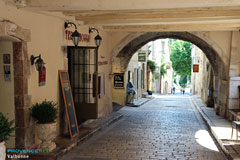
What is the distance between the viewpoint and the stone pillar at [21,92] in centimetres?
527

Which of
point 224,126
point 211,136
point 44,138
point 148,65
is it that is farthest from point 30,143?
point 148,65

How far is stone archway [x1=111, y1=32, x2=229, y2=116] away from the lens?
10.3 m

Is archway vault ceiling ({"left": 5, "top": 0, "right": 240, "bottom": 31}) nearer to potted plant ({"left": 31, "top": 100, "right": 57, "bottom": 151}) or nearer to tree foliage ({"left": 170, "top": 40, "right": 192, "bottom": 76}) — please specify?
potted plant ({"left": 31, "top": 100, "right": 57, "bottom": 151})

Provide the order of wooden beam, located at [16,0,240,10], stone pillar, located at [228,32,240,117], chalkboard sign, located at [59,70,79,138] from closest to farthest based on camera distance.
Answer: wooden beam, located at [16,0,240,10] → chalkboard sign, located at [59,70,79,138] → stone pillar, located at [228,32,240,117]

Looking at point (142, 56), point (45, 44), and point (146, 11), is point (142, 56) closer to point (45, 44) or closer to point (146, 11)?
point (146, 11)

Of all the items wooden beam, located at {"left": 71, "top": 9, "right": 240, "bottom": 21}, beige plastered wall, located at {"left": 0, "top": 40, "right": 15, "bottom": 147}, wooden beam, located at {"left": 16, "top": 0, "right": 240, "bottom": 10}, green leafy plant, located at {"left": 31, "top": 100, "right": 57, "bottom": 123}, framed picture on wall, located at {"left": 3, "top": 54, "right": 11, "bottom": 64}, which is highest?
wooden beam, located at {"left": 71, "top": 9, "right": 240, "bottom": 21}

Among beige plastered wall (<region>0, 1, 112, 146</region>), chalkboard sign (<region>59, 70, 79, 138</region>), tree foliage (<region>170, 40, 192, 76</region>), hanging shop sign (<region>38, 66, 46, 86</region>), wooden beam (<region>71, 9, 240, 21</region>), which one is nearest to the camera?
beige plastered wall (<region>0, 1, 112, 146</region>)

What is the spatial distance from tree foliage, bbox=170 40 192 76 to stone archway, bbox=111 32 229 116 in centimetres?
2612

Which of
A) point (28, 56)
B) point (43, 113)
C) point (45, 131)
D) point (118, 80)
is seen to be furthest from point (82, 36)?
point (118, 80)

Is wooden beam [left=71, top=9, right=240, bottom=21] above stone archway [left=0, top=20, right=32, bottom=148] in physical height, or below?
above

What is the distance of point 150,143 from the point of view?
697 centimetres

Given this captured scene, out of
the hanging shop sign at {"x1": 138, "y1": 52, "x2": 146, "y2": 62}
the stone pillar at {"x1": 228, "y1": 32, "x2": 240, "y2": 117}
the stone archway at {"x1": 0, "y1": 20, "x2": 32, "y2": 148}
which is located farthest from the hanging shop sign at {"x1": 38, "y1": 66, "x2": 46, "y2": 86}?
Result: the hanging shop sign at {"x1": 138, "y1": 52, "x2": 146, "y2": 62}

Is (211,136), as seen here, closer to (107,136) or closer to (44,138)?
(107,136)

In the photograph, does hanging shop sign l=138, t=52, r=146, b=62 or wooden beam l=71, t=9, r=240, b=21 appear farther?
hanging shop sign l=138, t=52, r=146, b=62
